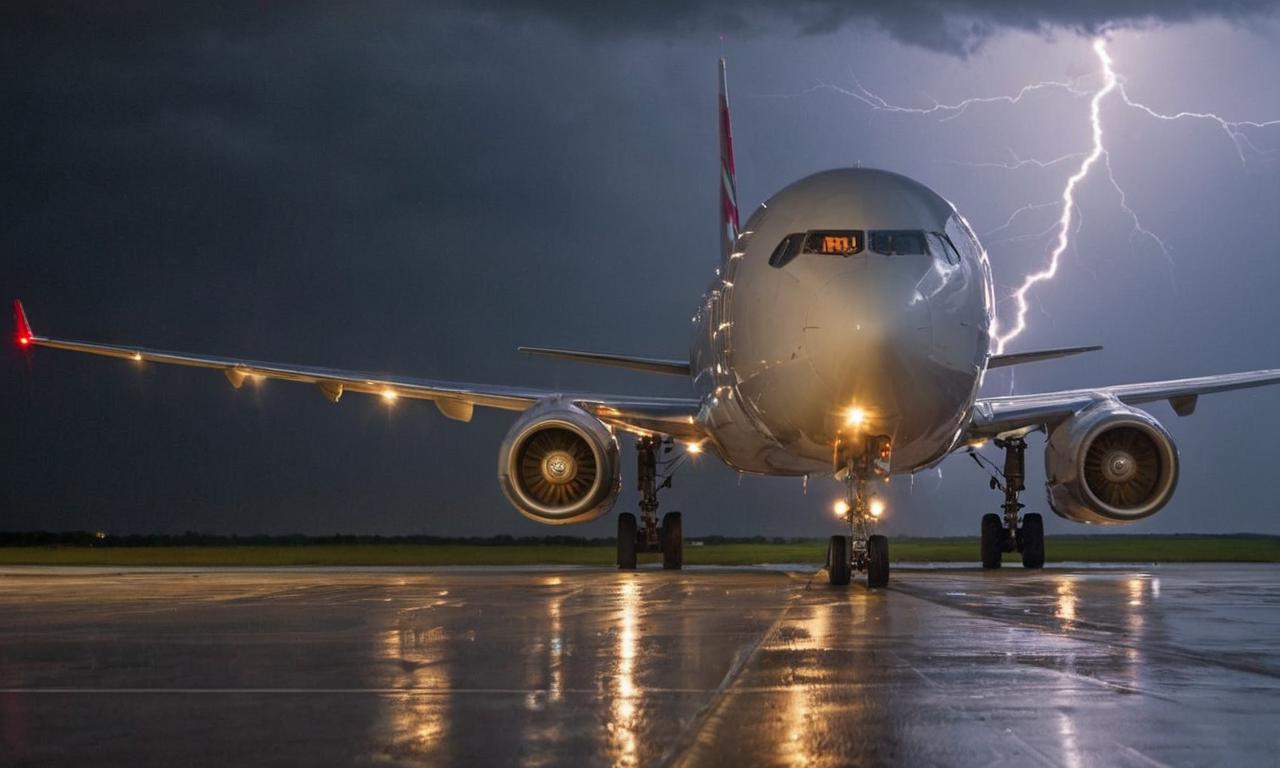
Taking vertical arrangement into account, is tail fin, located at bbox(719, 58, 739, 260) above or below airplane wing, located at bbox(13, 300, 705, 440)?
above

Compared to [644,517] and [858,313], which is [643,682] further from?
[644,517]

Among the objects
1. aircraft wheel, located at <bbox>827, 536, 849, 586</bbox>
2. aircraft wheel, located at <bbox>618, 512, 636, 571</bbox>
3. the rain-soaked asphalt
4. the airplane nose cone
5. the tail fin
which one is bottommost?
the rain-soaked asphalt

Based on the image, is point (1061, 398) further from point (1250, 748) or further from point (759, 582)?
point (1250, 748)

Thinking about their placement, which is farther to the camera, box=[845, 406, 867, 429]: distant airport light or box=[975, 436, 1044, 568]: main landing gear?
box=[975, 436, 1044, 568]: main landing gear

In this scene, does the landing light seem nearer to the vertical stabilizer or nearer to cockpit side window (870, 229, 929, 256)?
cockpit side window (870, 229, 929, 256)

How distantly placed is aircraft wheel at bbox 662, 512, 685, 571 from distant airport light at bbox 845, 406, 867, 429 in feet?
31.2

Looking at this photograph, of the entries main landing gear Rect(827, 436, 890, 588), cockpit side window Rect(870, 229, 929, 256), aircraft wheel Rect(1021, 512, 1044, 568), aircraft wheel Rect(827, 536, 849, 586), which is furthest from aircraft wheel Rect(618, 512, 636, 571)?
cockpit side window Rect(870, 229, 929, 256)

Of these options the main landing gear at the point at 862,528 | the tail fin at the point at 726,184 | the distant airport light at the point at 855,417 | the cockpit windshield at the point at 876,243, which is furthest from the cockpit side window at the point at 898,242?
the tail fin at the point at 726,184

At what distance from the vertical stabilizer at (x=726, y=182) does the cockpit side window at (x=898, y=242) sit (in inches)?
573

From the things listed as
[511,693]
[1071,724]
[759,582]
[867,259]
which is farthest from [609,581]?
[1071,724]

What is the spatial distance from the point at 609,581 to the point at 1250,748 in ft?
45.7

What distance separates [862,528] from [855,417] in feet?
4.62

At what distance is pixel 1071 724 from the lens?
5.39 m

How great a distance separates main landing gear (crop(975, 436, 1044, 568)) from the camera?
→ 78.2 ft
